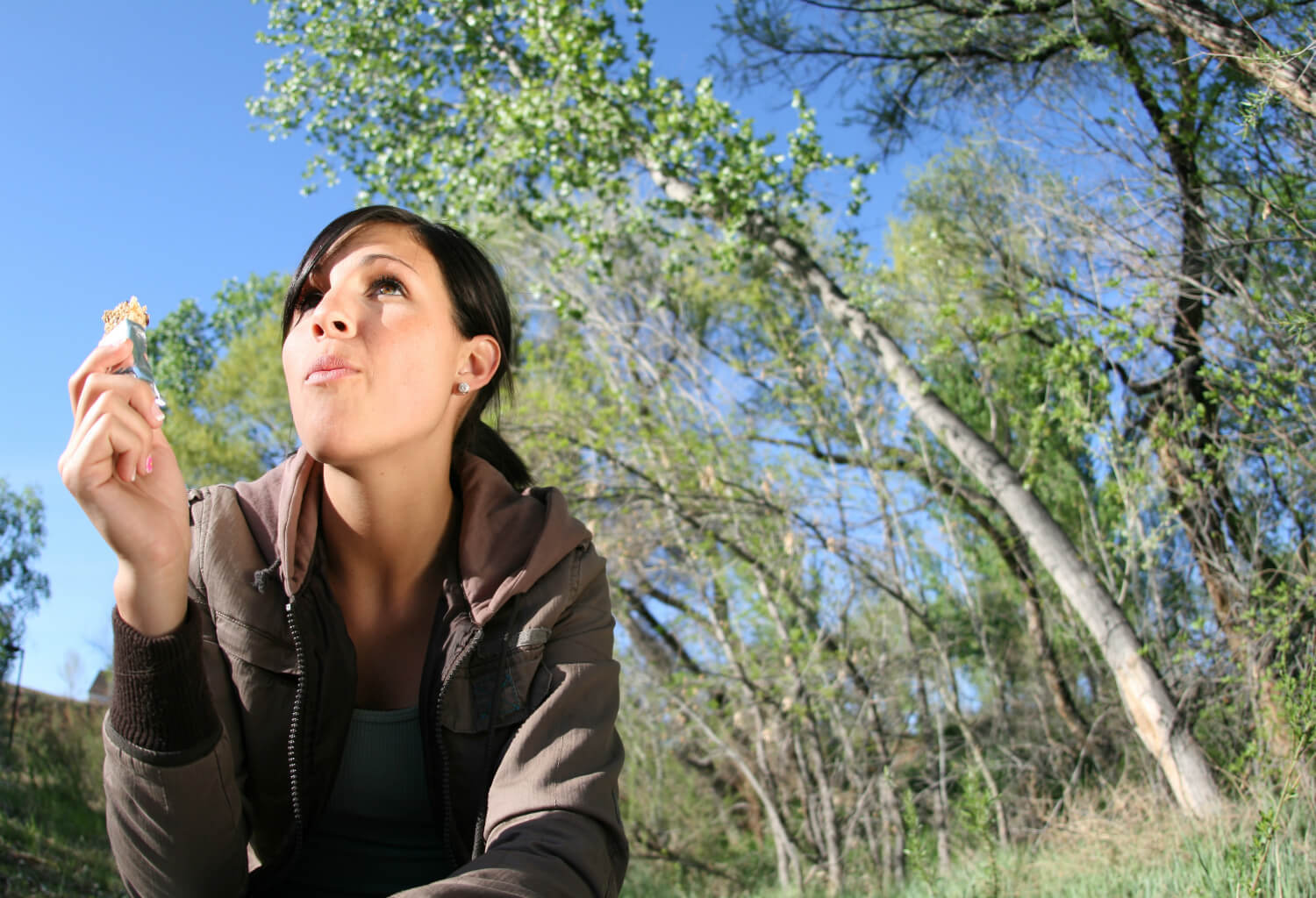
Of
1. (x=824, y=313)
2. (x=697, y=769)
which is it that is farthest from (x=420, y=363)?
(x=697, y=769)

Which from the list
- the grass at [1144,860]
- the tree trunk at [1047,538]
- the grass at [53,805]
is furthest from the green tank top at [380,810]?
the tree trunk at [1047,538]

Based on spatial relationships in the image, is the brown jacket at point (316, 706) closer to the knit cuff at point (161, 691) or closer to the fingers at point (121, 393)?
the knit cuff at point (161, 691)

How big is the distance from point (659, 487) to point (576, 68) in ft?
9.43

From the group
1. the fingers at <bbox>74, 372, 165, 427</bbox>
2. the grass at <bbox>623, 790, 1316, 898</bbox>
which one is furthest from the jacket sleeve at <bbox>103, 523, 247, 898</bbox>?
the grass at <bbox>623, 790, 1316, 898</bbox>

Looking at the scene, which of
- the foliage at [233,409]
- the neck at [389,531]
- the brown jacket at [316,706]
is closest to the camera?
the brown jacket at [316,706]

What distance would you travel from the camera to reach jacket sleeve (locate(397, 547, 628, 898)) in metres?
1.28

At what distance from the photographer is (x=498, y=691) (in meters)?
1.54

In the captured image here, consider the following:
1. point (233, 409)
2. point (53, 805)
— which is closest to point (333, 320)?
point (53, 805)

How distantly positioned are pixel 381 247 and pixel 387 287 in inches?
Answer: 3.0

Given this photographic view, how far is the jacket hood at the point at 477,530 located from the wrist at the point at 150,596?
246mm

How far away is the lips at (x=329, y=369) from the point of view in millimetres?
1551

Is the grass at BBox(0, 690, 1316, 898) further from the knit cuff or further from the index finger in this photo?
the index finger

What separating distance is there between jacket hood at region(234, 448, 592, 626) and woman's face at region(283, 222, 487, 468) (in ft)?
0.36

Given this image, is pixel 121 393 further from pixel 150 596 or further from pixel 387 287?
pixel 387 287
